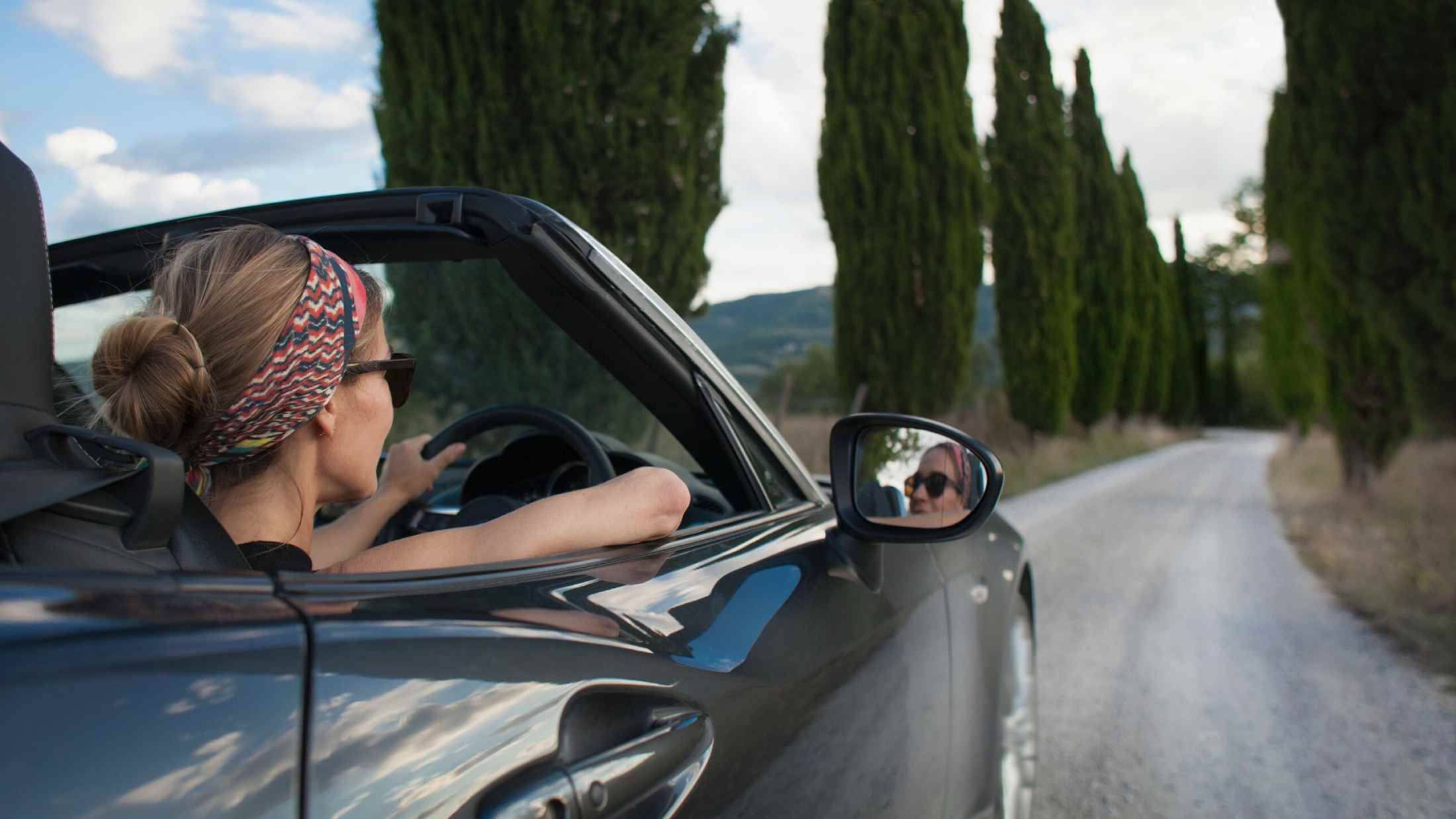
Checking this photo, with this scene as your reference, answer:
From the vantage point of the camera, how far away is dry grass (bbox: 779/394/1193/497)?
12172 mm

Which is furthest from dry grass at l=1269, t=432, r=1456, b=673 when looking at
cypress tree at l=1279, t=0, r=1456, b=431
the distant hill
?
the distant hill

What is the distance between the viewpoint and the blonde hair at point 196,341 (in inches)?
46.0

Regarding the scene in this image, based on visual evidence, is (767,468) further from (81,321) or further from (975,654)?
(81,321)

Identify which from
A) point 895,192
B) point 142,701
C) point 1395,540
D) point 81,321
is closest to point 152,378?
point 142,701

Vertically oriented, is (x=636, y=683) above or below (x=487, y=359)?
below

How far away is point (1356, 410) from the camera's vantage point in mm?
12938

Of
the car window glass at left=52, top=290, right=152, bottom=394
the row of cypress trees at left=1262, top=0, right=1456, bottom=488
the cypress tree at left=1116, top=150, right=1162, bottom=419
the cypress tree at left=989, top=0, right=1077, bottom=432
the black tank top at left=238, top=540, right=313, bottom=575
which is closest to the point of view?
the black tank top at left=238, top=540, right=313, bottom=575

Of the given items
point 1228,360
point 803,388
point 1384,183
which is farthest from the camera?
point 1228,360

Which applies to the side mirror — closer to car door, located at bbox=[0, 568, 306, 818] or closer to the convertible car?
the convertible car

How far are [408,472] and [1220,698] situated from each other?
3.85m

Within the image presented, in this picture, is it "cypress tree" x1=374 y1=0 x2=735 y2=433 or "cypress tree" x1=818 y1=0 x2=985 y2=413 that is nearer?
"cypress tree" x1=374 y1=0 x2=735 y2=433

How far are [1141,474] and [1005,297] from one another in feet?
15.4

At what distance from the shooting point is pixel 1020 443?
2219cm

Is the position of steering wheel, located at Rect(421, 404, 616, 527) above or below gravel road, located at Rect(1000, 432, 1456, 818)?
above
